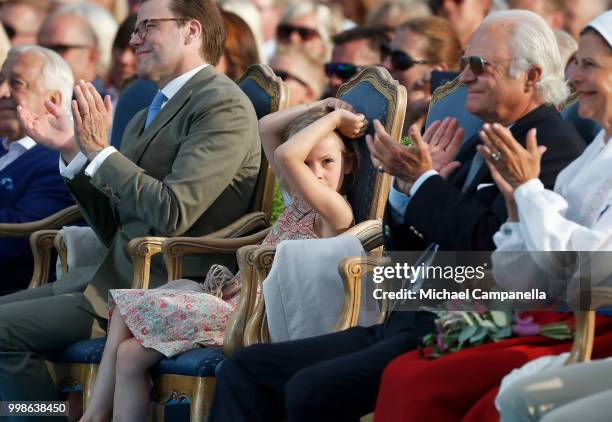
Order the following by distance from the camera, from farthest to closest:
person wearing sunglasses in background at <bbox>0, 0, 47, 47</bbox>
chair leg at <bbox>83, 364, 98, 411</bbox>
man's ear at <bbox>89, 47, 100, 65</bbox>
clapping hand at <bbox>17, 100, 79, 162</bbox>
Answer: person wearing sunglasses in background at <bbox>0, 0, 47, 47</bbox>, man's ear at <bbox>89, 47, 100, 65</bbox>, clapping hand at <bbox>17, 100, 79, 162</bbox>, chair leg at <bbox>83, 364, 98, 411</bbox>

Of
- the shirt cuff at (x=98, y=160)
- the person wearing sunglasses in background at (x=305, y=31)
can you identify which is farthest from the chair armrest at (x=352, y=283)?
the person wearing sunglasses in background at (x=305, y=31)

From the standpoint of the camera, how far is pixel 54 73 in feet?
22.5

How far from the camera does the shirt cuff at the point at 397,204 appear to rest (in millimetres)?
4656

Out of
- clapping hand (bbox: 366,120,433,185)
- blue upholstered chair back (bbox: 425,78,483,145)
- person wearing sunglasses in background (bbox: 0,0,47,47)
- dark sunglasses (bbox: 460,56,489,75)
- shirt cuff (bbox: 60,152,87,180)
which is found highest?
person wearing sunglasses in background (bbox: 0,0,47,47)

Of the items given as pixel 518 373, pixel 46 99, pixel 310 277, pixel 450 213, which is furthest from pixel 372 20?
pixel 518 373

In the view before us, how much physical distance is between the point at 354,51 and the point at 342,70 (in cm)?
24

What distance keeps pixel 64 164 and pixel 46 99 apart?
727 mm

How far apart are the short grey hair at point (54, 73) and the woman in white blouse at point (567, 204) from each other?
323 cm

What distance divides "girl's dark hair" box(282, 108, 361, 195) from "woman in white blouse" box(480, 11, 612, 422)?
1.30 m

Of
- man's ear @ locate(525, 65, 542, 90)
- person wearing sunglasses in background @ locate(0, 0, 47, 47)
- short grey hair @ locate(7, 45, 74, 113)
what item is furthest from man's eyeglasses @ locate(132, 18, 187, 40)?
person wearing sunglasses in background @ locate(0, 0, 47, 47)

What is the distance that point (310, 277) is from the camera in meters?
5.06

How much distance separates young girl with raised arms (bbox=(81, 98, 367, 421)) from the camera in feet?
17.1

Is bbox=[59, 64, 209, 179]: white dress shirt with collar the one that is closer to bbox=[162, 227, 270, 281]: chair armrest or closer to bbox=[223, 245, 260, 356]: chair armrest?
bbox=[162, 227, 270, 281]: chair armrest

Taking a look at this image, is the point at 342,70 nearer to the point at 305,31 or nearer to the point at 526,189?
the point at 305,31
